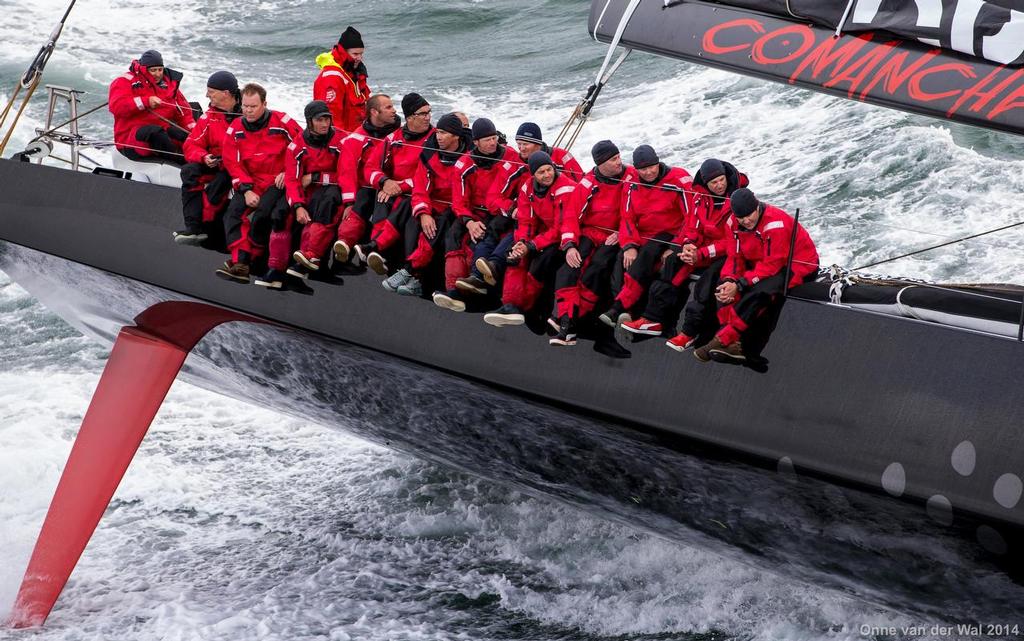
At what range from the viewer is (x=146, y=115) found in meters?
5.54

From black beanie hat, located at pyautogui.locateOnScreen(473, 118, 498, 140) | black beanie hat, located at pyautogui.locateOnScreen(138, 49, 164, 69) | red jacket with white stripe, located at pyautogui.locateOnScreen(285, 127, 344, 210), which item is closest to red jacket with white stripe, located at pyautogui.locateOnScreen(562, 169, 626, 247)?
black beanie hat, located at pyautogui.locateOnScreen(473, 118, 498, 140)

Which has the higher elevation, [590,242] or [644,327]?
[590,242]

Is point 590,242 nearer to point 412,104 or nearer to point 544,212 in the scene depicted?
point 544,212

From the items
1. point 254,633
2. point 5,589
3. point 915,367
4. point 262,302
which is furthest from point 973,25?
point 5,589

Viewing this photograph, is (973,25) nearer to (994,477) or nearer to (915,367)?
(915,367)

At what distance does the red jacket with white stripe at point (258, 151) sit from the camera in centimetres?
459

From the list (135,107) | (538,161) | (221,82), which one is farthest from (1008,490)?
(135,107)

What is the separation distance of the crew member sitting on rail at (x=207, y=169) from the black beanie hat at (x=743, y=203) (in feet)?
7.56

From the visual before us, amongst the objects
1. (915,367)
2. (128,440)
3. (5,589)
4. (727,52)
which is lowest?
(5,589)

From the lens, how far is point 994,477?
317 cm

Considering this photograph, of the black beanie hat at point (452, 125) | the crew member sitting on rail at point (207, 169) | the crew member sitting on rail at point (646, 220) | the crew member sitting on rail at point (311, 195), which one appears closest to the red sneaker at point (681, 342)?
the crew member sitting on rail at point (646, 220)

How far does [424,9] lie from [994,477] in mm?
10362

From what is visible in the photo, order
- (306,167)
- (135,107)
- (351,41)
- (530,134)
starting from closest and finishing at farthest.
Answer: (530,134) → (306,167) → (135,107) → (351,41)

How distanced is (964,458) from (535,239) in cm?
159
